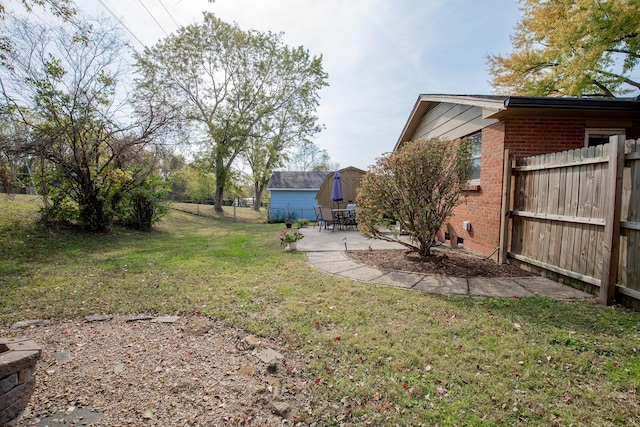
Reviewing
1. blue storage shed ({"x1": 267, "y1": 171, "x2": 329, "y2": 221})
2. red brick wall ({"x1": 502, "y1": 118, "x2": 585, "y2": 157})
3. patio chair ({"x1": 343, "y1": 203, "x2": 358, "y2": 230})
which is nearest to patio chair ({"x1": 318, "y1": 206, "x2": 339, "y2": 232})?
patio chair ({"x1": 343, "y1": 203, "x2": 358, "y2": 230})

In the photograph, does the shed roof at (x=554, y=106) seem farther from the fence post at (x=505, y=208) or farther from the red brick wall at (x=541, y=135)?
the fence post at (x=505, y=208)

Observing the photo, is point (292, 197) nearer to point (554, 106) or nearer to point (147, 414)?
point (554, 106)

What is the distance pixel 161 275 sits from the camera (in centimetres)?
525

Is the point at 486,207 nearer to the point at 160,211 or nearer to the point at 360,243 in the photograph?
the point at 360,243

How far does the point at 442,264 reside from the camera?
548 cm

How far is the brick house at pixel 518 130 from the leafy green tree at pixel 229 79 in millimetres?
18883

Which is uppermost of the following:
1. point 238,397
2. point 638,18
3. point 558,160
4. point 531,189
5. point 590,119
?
point 638,18

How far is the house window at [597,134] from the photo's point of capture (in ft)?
18.3

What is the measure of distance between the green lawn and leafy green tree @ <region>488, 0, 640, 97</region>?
1257 centimetres

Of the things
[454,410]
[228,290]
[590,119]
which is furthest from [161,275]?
[590,119]

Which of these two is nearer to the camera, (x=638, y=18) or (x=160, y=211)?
(x=638, y=18)

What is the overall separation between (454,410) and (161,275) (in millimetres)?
4969

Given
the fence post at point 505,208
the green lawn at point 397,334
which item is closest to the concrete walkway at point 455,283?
the green lawn at point 397,334

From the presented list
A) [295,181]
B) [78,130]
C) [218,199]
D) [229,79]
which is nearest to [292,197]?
[295,181]
